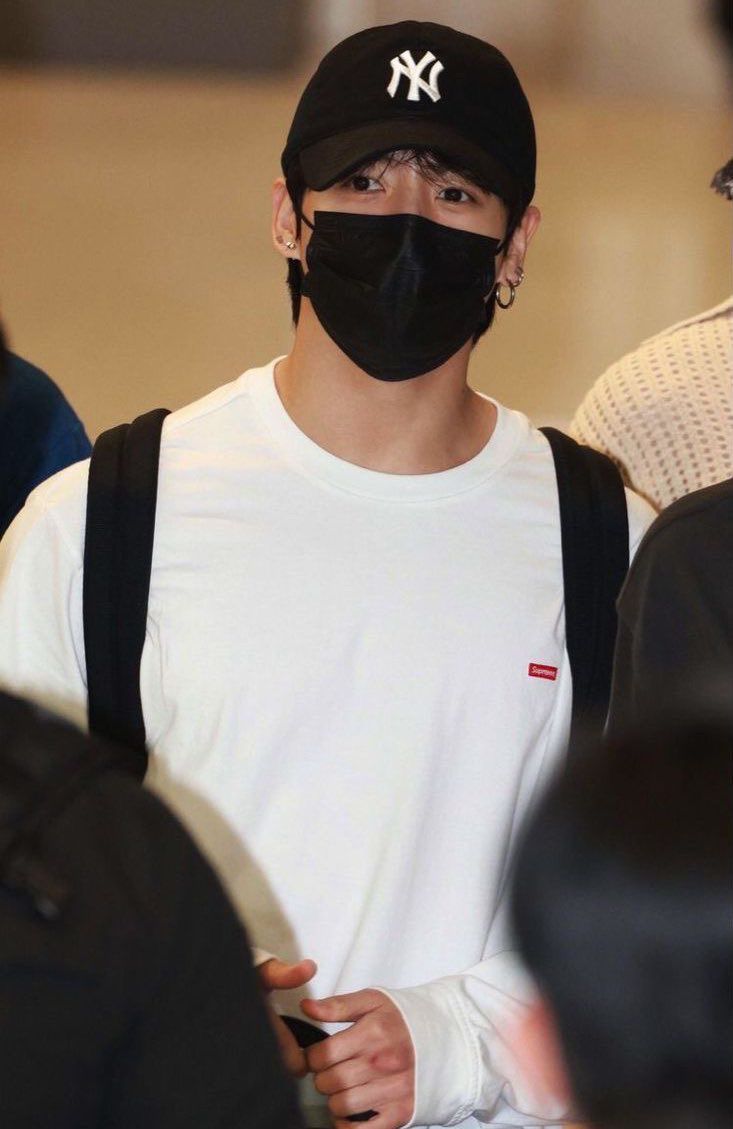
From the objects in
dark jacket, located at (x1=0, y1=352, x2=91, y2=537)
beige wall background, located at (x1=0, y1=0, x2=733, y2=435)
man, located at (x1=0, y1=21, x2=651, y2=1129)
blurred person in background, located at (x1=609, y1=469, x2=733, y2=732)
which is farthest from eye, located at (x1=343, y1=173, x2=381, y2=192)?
beige wall background, located at (x1=0, y1=0, x2=733, y2=435)

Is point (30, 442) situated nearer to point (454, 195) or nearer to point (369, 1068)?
point (454, 195)

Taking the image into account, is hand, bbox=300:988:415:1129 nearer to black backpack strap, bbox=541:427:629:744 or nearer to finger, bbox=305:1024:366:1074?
finger, bbox=305:1024:366:1074

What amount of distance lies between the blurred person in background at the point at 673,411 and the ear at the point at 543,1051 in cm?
182

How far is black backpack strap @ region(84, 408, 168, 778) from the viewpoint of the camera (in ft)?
7.18

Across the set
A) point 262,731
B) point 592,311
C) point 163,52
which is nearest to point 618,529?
point 262,731

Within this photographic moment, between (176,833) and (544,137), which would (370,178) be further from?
(544,137)

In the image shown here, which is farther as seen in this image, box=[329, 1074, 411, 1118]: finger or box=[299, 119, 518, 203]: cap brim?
box=[299, 119, 518, 203]: cap brim

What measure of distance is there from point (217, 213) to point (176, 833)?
7.48m

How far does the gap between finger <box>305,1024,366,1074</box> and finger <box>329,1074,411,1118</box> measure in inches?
1.3

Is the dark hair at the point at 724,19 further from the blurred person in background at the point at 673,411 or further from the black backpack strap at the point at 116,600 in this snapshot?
the blurred person in background at the point at 673,411

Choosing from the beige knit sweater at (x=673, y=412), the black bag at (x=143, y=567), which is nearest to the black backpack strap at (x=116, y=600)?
the black bag at (x=143, y=567)

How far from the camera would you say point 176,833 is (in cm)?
125

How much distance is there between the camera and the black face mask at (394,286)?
2.29 metres

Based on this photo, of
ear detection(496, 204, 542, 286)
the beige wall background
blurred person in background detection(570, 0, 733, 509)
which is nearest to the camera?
ear detection(496, 204, 542, 286)
